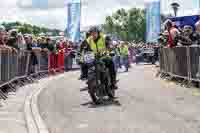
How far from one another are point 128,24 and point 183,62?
114186 millimetres

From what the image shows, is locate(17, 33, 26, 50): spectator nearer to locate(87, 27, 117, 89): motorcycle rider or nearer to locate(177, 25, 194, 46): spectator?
locate(177, 25, 194, 46): spectator

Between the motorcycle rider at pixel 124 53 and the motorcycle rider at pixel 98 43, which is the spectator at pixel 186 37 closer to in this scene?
the motorcycle rider at pixel 98 43

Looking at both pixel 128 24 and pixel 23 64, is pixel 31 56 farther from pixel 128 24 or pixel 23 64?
pixel 128 24

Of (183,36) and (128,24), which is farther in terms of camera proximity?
(128,24)

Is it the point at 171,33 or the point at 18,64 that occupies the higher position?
the point at 171,33

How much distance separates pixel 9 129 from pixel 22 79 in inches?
444

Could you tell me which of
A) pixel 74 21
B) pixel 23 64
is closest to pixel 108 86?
pixel 23 64

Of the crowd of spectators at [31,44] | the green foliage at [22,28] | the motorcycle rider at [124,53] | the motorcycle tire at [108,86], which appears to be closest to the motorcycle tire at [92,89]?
the motorcycle tire at [108,86]

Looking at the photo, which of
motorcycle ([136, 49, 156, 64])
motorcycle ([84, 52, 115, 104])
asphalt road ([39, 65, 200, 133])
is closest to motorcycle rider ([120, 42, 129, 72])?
motorcycle ([136, 49, 156, 64])

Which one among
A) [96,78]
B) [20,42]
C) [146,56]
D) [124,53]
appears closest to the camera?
[96,78]

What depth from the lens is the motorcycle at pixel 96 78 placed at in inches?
591

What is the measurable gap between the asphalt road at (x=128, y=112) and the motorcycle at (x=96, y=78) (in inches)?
13.4

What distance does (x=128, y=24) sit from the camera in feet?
441

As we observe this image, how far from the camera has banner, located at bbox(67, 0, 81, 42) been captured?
43594 mm
